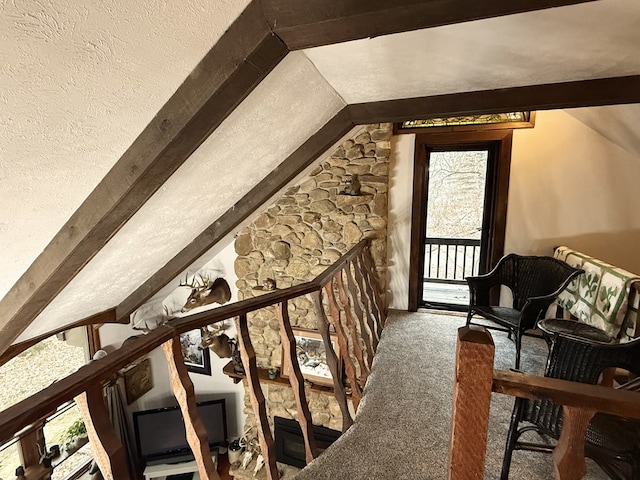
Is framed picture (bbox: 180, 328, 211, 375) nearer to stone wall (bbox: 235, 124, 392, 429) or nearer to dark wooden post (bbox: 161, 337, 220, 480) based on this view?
stone wall (bbox: 235, 124, 392, 429)

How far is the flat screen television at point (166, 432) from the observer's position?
4.58 m

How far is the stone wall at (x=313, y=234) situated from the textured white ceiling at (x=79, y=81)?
2415mm

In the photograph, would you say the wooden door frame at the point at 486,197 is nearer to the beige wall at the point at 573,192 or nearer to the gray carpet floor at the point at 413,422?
the beige wall at the point at 573,192

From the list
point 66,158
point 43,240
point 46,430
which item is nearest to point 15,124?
point 66,158

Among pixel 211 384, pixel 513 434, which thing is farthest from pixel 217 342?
pixel 513 434

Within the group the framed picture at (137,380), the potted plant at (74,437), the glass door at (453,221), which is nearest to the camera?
the potted plant at (74,437)

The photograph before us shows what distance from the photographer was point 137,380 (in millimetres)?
4922

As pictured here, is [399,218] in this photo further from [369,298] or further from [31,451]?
[31,451]

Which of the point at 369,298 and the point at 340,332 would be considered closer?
the point at 340,332

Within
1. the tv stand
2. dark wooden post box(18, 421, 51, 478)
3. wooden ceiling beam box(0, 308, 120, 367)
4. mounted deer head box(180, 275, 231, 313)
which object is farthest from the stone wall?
dark wooden post box(18, 421, 51, 478)

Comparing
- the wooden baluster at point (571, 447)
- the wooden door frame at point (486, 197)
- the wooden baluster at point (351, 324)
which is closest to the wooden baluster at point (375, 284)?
the wooden door frame at point (486, 197)

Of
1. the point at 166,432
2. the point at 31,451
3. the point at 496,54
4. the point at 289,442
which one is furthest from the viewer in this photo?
the point at 166,432

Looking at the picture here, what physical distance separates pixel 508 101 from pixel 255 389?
2339 mm

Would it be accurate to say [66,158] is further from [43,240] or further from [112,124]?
[43,240]
